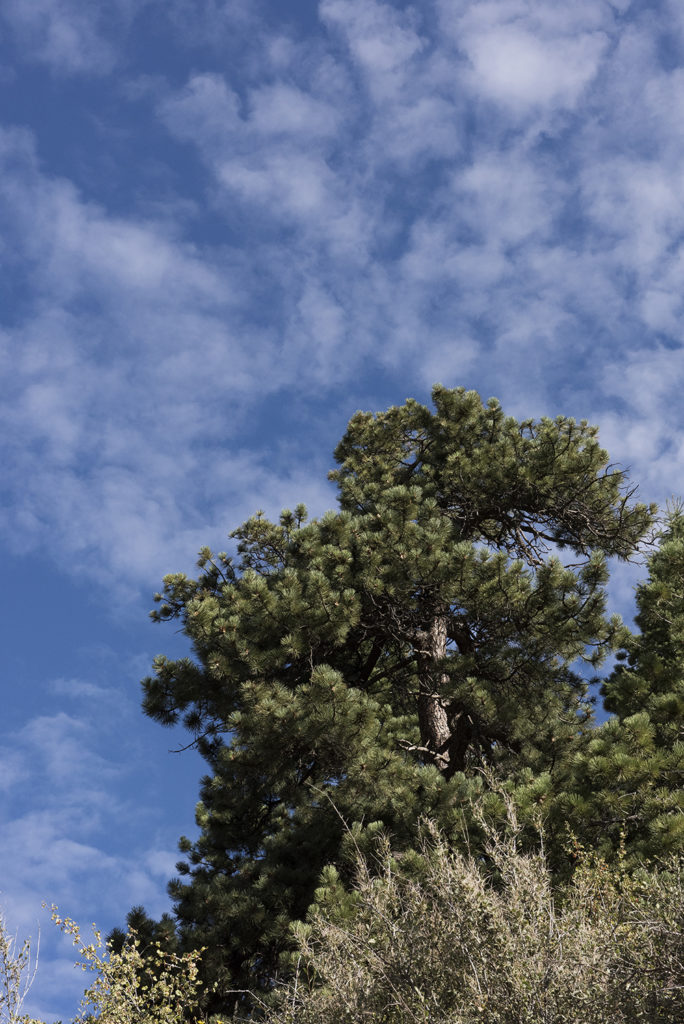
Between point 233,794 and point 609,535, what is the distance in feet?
22.9

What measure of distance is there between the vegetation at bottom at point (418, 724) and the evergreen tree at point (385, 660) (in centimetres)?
3

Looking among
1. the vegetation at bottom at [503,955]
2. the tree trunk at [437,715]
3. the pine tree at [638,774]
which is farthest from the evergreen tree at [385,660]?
the vegetation at bottom at [503,955]

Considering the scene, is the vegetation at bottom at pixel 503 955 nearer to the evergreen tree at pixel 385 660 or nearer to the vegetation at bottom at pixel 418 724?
the vegetation at bottom at pixel 418 724

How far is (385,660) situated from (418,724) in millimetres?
1141

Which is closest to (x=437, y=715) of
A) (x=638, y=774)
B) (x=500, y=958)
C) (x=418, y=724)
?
(x=418, y=724)

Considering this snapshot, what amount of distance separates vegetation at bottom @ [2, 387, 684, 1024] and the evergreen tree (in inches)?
1.4

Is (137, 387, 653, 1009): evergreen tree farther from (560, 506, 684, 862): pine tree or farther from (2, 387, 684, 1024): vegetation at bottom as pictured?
(560, 506, 684, 862): pine tree

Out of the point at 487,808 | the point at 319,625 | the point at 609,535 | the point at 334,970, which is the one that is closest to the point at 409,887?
the point at 334,970

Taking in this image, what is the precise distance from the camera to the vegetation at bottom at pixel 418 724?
6.41m

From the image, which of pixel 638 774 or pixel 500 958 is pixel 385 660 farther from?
pixel 500 958

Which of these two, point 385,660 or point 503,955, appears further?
point 385,660

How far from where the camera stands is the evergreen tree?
1036 centimetres

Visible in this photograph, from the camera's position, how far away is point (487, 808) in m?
8.67

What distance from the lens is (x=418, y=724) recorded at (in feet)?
43.6
